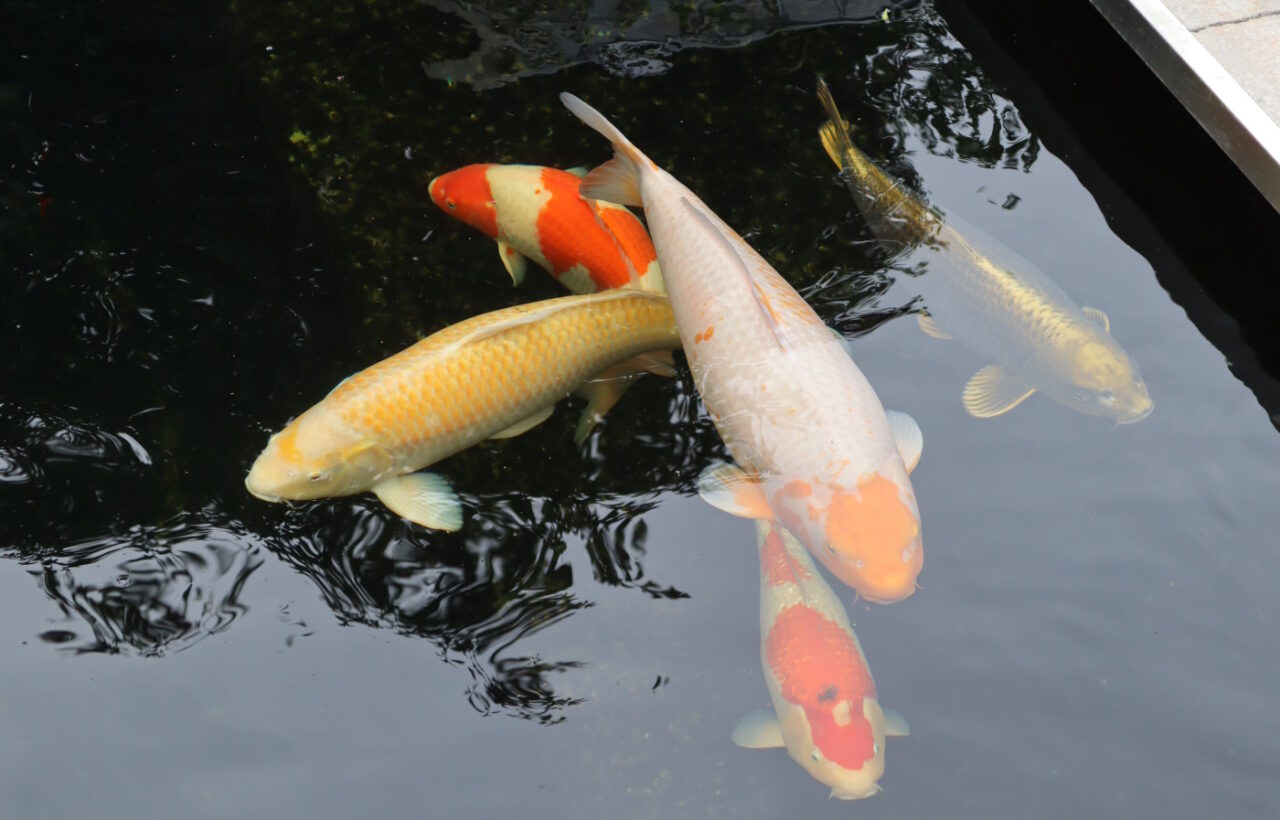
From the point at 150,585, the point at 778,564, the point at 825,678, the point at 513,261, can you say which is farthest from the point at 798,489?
the point at 150,585

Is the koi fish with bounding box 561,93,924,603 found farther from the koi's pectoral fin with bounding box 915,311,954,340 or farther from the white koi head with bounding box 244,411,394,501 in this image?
the white koi head with bounding box 244,411,394,501

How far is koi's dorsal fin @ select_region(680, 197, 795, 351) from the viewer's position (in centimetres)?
270

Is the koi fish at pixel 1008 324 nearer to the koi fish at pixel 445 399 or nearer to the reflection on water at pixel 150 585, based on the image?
the koi fish at pixel 445 399

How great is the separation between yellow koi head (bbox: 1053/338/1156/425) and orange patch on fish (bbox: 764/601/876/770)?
114cm

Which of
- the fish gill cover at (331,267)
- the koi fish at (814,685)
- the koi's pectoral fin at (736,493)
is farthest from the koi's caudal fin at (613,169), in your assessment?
the koi fish at (814,685)

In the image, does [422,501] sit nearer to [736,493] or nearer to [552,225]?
[736,493]

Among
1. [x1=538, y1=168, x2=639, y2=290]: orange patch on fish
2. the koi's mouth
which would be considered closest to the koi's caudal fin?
[x1=538, y1=168, x2=639, y2=290]: orange patch on fish

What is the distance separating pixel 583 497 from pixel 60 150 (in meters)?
2.53

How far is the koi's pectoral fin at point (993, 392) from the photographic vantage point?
317 cm

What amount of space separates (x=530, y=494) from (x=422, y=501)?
1.10 ft

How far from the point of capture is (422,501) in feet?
9.54

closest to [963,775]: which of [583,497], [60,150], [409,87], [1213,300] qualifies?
[583,497]

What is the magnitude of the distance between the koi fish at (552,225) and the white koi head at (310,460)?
944mm

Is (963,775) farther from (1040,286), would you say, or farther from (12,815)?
(12,815)
